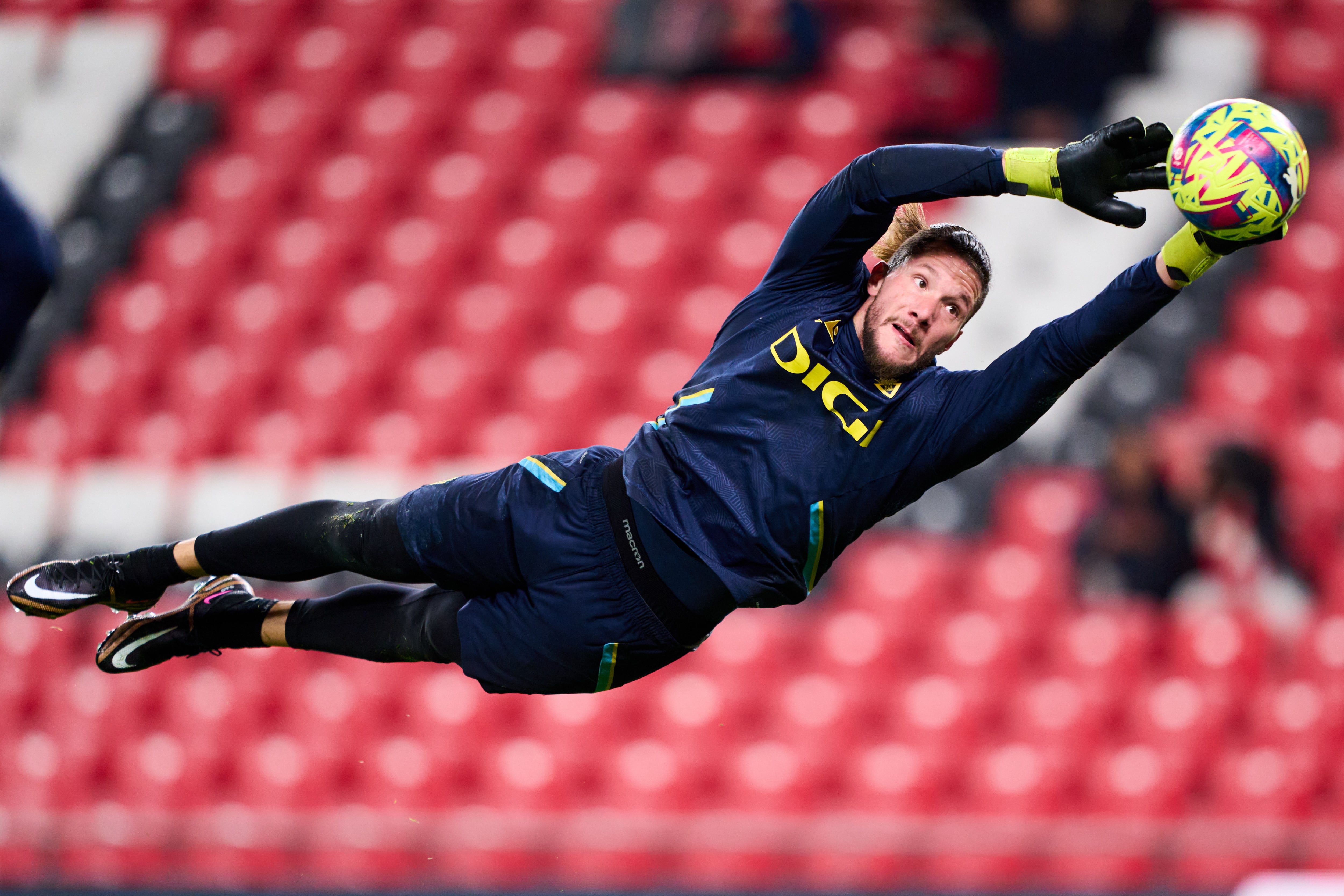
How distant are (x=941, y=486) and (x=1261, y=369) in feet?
4.82

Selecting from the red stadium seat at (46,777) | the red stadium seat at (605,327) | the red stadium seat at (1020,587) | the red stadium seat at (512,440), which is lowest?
the red stadium seat at (46,777)

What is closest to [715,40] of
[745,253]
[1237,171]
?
[745,253]

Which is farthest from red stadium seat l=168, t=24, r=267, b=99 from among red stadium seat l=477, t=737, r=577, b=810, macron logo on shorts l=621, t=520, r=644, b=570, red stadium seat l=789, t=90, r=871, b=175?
macron logo on shorts l=621, t=520, r=644, b=570

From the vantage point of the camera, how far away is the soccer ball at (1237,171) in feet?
8.02

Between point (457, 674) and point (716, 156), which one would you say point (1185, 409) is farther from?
point (457, 674)

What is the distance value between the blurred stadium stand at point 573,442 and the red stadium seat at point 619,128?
2 centimetres

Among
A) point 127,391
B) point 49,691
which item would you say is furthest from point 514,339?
point 49,691

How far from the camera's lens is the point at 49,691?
21.7 feet

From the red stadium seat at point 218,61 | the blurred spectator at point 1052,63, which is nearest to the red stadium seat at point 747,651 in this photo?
the blurred spectator at point 1052,63

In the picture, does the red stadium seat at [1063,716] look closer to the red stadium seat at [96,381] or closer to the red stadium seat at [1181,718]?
the red stadium seat at [1181,718]

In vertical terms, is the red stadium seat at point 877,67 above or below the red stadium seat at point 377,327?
above

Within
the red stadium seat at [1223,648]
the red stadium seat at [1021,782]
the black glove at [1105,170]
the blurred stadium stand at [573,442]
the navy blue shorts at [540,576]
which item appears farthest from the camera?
the red stadium seat at [1223,648]

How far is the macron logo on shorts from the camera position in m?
2.84

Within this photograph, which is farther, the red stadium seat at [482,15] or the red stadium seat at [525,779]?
the red stadium seat at [482,15]
